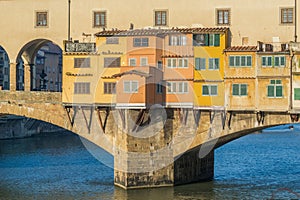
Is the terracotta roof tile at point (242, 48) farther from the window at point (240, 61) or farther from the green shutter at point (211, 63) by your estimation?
the green shutter at point (211, 63)

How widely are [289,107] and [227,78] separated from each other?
4.18 meters

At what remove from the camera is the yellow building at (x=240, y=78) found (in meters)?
38.2

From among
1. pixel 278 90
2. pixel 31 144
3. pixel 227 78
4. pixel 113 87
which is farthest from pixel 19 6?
pixel 31 144

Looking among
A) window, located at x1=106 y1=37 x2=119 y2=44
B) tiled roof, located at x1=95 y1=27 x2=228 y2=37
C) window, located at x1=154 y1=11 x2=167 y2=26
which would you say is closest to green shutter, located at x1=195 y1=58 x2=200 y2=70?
tiled roof, located at x1=95 y1=27 x2=228 y2=37

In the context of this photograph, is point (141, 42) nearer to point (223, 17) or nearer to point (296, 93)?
point (223, 17)

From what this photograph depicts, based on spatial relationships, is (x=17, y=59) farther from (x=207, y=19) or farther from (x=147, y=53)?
(x=207, y=19)

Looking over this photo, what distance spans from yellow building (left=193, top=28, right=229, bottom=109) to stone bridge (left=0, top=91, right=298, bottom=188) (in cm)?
78

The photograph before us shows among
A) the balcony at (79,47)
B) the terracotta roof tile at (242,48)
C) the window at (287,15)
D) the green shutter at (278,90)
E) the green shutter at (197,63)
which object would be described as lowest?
the green shutter at (278,90)

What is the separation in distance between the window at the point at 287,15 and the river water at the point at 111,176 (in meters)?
10.5

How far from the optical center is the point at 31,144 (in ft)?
234

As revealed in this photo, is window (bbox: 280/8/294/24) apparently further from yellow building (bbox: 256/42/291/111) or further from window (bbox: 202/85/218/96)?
window (bbox: 202/85/218/96)

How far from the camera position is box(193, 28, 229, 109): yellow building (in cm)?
3909

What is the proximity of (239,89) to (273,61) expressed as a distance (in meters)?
2.71

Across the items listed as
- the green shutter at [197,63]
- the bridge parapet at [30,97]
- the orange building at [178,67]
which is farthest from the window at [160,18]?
the bridge parapet at [30,97]
